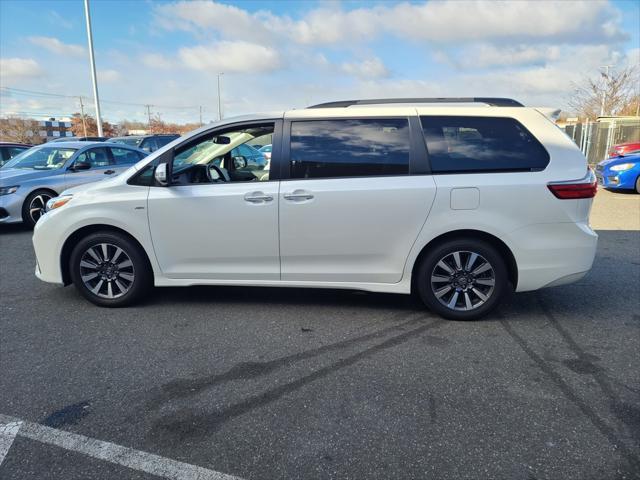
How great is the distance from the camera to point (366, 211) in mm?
3990

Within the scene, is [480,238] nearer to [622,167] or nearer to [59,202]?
[59,202]

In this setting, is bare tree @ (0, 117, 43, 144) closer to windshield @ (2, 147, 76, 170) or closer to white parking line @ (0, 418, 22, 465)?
windshield @ (2, 147, 76, 170)

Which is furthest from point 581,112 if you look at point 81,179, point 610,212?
point 81,179

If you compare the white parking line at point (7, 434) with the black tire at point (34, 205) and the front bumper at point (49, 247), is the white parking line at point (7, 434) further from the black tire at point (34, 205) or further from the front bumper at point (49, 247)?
the black tire at point (34, 205)

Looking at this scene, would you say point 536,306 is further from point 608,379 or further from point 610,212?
point 610,212

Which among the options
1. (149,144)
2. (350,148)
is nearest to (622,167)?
(350,148)

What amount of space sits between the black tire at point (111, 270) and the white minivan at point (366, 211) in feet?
0.04

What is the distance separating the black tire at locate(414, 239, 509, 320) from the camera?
4.01 meters

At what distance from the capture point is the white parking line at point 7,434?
7.94 ft

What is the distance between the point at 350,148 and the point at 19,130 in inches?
1957

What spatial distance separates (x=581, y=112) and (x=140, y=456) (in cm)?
4488

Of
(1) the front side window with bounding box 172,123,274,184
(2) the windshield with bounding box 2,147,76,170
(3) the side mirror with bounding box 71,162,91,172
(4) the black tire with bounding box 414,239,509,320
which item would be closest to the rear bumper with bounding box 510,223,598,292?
(4) the black tire with bounding box 414,239,509,320

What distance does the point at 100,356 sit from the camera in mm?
3486

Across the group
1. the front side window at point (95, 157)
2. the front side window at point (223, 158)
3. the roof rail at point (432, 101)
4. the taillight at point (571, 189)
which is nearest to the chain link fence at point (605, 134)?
the roof rail at point (432, 101)
